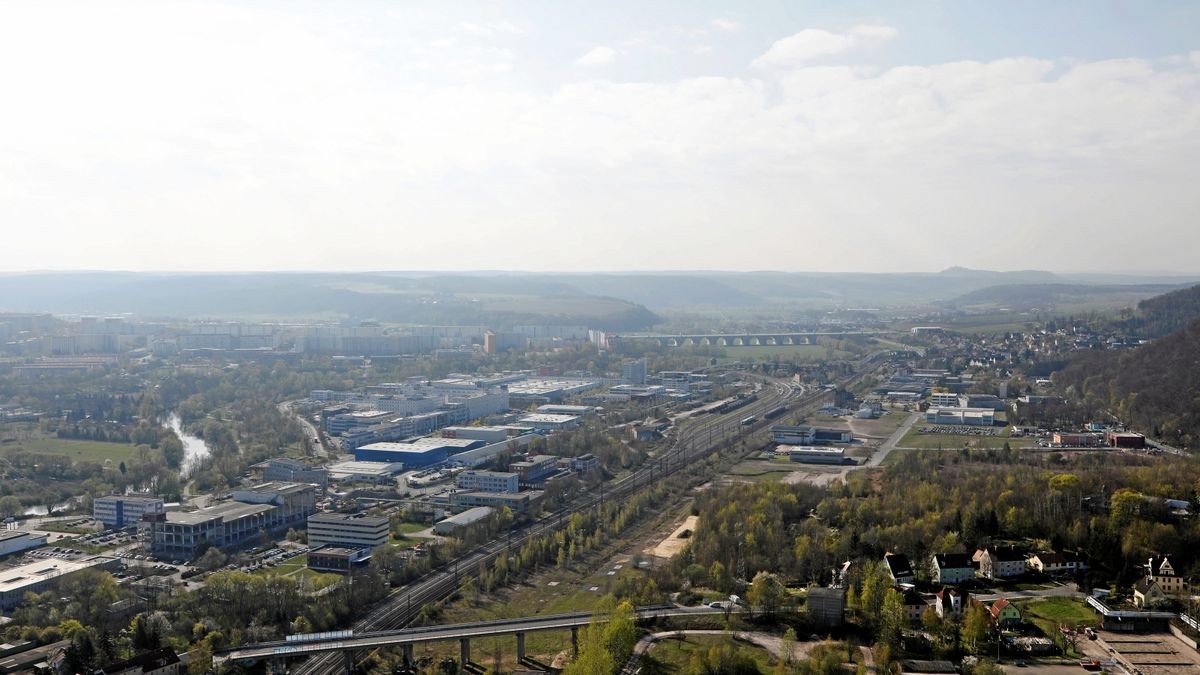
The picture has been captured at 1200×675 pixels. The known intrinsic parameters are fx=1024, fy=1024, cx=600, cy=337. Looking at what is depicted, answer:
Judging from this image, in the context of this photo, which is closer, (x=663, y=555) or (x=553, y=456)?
(x=663, y=555)

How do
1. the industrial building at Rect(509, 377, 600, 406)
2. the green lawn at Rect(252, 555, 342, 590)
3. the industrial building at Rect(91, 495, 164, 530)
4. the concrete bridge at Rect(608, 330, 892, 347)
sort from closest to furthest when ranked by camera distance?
the green lawn at Rect(252, 555, 342, 590)
the industrial building at Rect(91, 495, 164, 530)
the industrial building at Rect(509, 377, 600, 406)
the concrete bridge at Rect(608, 330, 892, 347)

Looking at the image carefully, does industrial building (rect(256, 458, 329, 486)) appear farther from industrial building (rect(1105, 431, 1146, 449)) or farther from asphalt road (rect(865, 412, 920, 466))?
industrial building (rect(1105, 431, 1146, 449))

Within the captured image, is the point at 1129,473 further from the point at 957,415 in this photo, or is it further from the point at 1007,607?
A: the point at 957,415

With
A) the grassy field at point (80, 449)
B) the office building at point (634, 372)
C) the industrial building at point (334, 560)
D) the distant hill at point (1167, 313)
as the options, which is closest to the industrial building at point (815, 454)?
the industrial building at point (334, 560)

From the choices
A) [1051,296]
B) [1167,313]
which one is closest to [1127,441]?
[1167,313]

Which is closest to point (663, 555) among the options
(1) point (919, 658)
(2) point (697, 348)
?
(1) point (919, 658)

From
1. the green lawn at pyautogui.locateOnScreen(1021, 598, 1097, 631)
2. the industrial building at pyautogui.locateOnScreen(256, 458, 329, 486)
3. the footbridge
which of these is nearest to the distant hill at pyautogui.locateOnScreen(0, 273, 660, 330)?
the industrial building at pyautogui.locateOnScreen(256, 458, 329, 486)
